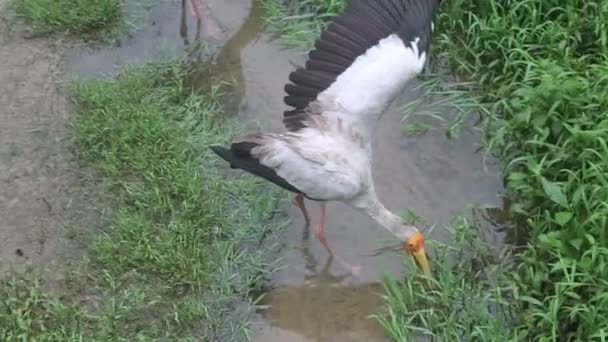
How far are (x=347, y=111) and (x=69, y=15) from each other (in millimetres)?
2139

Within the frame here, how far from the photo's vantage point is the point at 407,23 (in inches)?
188

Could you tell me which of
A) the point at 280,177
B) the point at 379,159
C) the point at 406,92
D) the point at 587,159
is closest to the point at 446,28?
the point at 406,92

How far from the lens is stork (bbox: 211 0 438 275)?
443 centimetres

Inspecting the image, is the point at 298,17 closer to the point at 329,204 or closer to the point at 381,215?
the point at 329,204

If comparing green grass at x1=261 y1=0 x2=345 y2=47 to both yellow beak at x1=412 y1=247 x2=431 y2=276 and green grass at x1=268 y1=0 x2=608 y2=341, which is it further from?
yellow beak at x1=412 y1=247 x2=431 y2=276

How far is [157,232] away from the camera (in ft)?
A: 15.9

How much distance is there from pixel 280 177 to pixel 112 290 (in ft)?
2.98

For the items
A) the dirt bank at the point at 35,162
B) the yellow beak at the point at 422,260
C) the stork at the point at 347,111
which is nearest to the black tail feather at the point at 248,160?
the stork at the point at 347,111

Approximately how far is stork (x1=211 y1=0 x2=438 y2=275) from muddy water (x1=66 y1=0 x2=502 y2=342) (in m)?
0.20

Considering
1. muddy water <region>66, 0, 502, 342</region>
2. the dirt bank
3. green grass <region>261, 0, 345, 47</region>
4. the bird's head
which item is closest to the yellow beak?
the bird's head

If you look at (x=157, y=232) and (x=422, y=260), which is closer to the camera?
(x=422, y=260)

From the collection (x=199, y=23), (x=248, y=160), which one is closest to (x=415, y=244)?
(x=248, y=160)

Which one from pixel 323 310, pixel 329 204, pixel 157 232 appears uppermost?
pixel 329 204

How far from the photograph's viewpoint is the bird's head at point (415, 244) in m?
4.56
